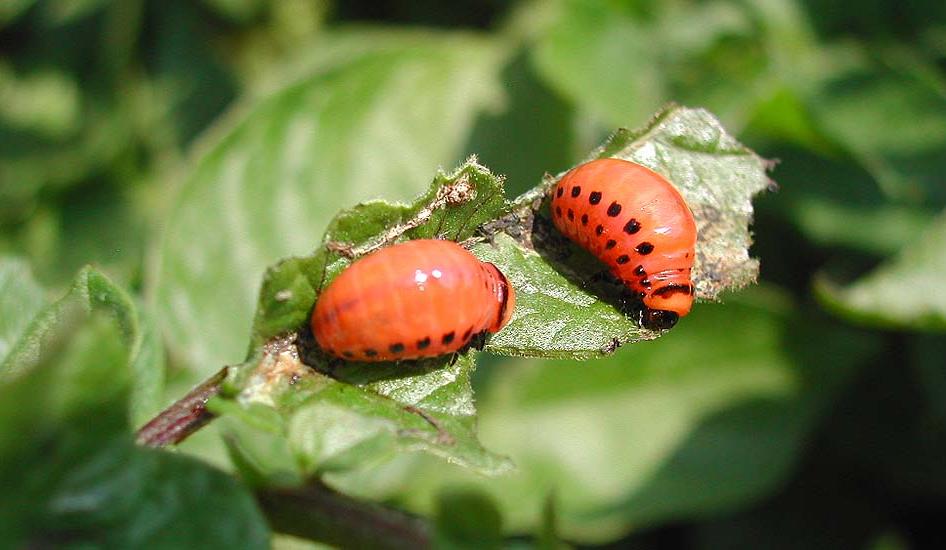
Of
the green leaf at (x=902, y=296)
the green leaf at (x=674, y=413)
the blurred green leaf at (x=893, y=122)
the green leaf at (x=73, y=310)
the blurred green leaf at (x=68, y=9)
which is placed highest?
the blurred green leaf at (x=68, y=9)

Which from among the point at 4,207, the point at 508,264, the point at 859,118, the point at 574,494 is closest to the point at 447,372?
the point at 508,264

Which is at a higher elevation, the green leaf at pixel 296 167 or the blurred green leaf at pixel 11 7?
the blurred green leaf at pixel 11 7

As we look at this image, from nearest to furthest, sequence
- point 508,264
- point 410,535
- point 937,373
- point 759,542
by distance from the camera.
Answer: point 410,535 → point 508,264 → point 937,373 → point 759,542

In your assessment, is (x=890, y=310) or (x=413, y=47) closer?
(x=890, y=310)

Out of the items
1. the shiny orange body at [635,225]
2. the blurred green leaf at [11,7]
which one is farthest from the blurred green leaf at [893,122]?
the blurred green leaf at [11,7]

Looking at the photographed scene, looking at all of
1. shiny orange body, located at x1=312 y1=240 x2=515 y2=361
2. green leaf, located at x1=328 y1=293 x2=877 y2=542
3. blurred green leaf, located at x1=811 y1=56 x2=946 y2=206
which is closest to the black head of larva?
shiny orange body, located at x1=312 y1=240 x2=515 y2=361

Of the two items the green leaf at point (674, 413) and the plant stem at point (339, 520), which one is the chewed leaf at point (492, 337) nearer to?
the plant stem at point (339, 520)

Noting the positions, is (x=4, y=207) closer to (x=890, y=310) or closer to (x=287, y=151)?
(x=287, y=151)
